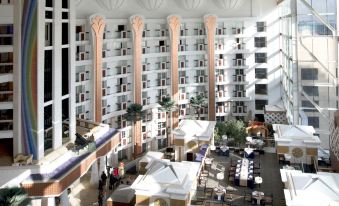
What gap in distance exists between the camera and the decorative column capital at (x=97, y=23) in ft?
102

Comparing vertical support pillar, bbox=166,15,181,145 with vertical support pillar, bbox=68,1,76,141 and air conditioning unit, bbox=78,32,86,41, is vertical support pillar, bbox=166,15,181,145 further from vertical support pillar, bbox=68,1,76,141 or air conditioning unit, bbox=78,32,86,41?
vertical support pillar, bbox=68,1,76,141

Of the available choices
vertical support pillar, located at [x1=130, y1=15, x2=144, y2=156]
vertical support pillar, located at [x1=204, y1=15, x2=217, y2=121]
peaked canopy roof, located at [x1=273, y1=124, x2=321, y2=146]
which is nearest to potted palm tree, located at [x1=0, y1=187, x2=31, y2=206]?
peaked canopy roof, located at [x1=273, y1=124, x2=321, y2=146]

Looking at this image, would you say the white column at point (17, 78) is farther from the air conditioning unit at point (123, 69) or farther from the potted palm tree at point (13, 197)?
the air conditioning unit at point (123, 69)

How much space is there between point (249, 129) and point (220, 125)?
104 inches

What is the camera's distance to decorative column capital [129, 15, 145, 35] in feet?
112

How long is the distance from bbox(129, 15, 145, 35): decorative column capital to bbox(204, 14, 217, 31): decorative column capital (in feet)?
21.9

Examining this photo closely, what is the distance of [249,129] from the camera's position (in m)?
35.0

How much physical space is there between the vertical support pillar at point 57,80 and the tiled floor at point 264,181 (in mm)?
7926

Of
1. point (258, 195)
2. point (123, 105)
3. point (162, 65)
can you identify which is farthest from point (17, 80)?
point (162, 65)

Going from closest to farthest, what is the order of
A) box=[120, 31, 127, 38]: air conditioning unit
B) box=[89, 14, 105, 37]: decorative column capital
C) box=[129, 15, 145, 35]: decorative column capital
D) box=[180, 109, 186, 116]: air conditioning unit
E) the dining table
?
the dining table, box=[89, 14, 105, 37]: decorative column capital, box=[129, 15, 145, 35]: decorative column capital, box=[120, 31, 127, 38]: air conditioning unit, box=[180, 109, 186, 116]: air conditioning unit

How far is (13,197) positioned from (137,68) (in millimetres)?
22688

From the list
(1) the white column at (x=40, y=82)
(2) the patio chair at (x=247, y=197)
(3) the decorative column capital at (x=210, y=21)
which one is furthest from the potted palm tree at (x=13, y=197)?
A: (3) the decorative column capital at (x=210, y=21)

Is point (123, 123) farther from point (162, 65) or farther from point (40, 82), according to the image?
point (40, 82)

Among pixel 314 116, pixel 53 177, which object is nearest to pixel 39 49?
pixel 53 177
